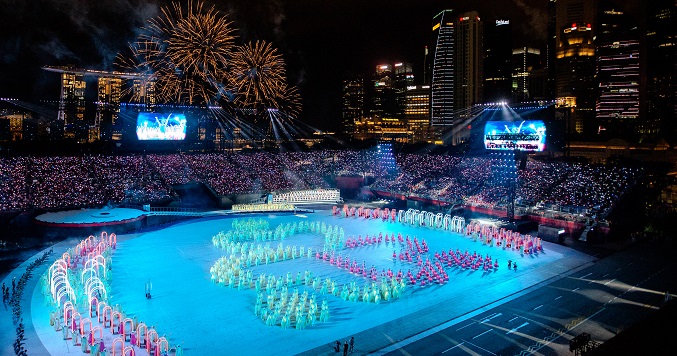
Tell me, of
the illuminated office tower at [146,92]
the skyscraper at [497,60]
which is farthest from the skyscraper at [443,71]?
the illuminated office tower at [146,92]

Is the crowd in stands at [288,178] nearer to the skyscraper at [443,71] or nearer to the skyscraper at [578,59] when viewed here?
the skyscraper at [443,71]

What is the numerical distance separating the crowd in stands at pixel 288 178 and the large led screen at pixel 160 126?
2349mm

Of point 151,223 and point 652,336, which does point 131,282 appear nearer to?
point 151,223

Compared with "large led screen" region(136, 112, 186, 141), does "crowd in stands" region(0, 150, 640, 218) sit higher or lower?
lower

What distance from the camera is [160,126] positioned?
55750mm

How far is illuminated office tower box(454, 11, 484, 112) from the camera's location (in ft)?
577

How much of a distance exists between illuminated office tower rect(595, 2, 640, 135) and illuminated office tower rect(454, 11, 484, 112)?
140 ft

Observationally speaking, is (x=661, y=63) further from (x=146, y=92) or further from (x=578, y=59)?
(x=146, y=92)

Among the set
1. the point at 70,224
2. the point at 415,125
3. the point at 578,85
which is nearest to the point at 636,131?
the point at 578,85

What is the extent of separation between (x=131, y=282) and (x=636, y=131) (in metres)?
164

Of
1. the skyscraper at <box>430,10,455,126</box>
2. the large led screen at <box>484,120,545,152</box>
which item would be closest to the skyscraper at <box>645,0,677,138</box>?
the skyscraper at <box>430,10,455,126</box>

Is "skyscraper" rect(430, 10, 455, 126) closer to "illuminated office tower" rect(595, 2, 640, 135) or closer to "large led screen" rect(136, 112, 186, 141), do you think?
"illuminated office tower" rect(595, 2, 640, 135)

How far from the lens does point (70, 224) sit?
119 ft

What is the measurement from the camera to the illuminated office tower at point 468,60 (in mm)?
176000
